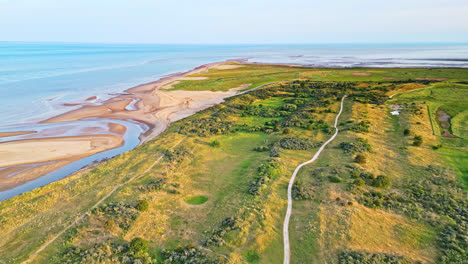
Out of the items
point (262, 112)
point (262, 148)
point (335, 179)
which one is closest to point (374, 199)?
point (335, 179)

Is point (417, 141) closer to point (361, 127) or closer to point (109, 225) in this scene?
point (361, 127)

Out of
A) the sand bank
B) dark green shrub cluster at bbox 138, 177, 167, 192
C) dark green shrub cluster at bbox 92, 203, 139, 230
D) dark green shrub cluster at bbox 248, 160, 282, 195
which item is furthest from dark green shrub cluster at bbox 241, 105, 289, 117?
dark green shrub cluster at bbox 92, 203, 139, 230

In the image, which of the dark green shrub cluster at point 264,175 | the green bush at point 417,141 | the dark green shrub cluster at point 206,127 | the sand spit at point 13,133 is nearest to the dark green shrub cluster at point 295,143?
the dark green shrub cluster at point 264,175

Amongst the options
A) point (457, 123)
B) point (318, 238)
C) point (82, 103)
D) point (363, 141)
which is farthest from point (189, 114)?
point (457, 123)

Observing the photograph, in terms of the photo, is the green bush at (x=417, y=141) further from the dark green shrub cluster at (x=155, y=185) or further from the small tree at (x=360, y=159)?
the dark green shrub cluster at (x=155, y=185)

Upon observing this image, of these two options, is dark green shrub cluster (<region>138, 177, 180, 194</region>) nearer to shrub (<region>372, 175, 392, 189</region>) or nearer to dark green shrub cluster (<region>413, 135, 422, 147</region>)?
shrub (<region>372, 175, 392, 189</region>)
